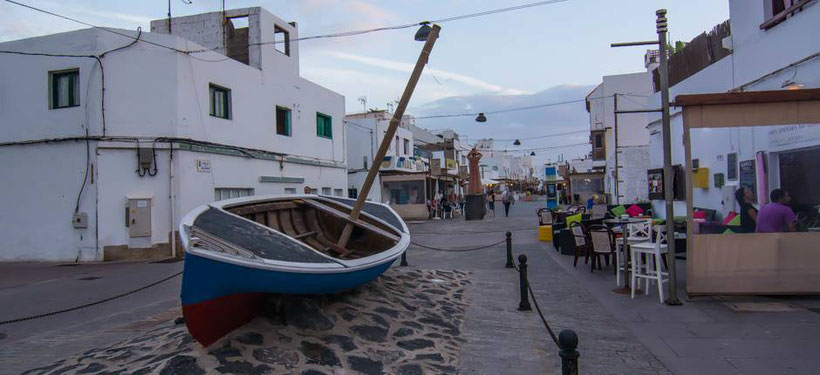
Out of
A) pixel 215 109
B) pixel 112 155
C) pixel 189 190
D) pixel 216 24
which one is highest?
pixel 216 24

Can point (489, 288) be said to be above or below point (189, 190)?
below

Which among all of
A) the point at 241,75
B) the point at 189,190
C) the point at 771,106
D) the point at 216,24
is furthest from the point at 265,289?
the point at 216,24

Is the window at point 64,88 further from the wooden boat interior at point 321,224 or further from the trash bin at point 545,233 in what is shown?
the trash bin at point 545,233

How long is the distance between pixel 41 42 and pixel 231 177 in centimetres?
631

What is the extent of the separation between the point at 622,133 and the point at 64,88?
28053mm

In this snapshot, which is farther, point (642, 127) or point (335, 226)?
point (642, 127)

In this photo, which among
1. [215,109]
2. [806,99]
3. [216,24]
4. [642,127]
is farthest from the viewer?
[642,127]

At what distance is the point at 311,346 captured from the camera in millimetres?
5059

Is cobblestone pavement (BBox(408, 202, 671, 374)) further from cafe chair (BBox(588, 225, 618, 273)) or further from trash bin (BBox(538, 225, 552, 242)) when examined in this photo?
trash bin (BBox(538, 225, 552, 242))

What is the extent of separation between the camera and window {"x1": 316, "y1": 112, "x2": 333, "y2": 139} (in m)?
22.8

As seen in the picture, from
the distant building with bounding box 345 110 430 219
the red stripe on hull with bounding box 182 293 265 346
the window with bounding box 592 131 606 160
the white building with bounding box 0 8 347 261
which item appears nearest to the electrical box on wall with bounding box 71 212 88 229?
the white building with bounding box 0 8 347 261

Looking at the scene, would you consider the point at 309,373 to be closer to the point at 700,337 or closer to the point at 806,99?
the point at 700,337

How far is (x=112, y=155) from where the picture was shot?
1375 centimetres

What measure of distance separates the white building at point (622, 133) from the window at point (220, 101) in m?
16.7
